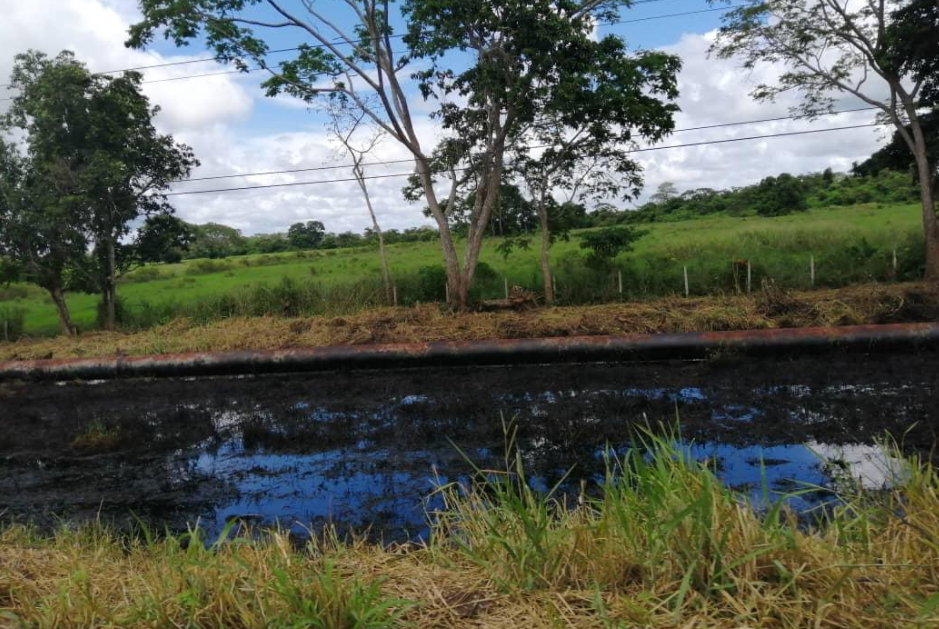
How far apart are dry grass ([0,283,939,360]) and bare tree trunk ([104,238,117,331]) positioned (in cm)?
244

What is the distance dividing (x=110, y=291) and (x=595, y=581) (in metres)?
19.3

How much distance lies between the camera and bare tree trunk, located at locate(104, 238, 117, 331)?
1766 centimetres

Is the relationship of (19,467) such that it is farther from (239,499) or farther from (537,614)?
(537,614)

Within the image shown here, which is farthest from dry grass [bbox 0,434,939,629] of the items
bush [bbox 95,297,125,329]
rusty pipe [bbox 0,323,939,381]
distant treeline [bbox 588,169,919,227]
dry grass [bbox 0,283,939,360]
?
distant treeline [bbox 588,169,919,227]

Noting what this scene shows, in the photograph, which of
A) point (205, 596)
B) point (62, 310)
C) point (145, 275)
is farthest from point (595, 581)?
point (145, 275)

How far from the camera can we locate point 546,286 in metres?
16.2

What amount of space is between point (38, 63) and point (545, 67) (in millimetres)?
12285

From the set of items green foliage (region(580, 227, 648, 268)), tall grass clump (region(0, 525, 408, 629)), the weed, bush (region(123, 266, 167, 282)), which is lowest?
the weed

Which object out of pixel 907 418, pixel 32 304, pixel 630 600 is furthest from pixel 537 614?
pixel 32 304

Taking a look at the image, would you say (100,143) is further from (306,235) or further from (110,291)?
(306,235)

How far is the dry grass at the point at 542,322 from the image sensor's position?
1124 centimetres

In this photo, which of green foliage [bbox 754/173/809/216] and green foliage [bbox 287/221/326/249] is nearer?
green foliage [bbox 754/173/809/216]

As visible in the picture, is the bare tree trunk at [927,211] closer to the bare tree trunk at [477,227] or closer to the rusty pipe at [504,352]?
the rusty pipe at [504,352]

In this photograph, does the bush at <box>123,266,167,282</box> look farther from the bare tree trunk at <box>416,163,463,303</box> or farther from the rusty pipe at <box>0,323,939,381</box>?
the bare tree trunk at <box>416,163,463,303</box>
